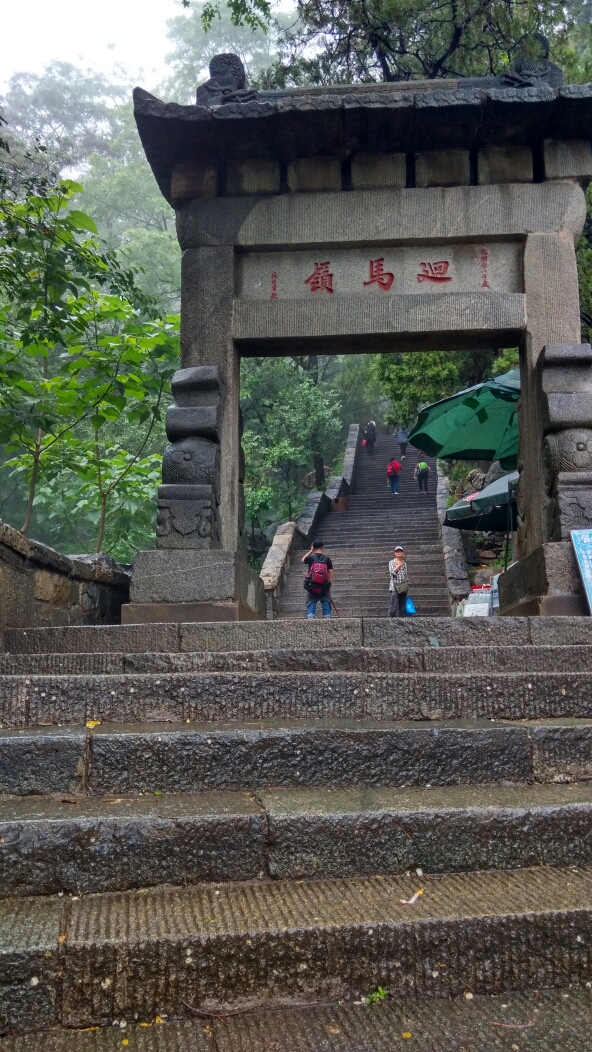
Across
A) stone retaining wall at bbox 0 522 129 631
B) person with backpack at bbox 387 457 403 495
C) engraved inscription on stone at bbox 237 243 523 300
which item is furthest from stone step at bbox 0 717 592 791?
person with backpack at bbox 387 457 403 495

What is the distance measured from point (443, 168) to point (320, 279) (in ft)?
4.41

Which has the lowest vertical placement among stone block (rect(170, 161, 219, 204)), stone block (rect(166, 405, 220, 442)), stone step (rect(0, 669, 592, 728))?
stone step (rect(0, 669, 592, 728))

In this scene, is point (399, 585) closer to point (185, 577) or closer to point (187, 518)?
point (187, 518)

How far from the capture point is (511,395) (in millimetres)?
9422

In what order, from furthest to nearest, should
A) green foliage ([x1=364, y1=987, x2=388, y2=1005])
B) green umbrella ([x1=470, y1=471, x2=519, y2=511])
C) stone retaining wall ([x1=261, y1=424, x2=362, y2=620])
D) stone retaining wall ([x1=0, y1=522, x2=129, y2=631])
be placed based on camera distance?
stone retaining wall ([x1=261, y1=424, x2=362, y2=620]) < green umbrella ([x1=470, y1=471, x2=519, y2=511]) < stone retaining wall ([x1=0, y1=522, x2=129, y2=631]) < green foliage ([x1=364, y1=987, x2=388, y2=1005])

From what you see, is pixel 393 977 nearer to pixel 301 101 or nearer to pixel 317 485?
pixel 301 101

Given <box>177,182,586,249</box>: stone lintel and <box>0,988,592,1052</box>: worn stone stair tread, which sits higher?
<box>177,182,586,249</box>: stone lintel

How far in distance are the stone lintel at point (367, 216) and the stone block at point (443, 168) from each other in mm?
94

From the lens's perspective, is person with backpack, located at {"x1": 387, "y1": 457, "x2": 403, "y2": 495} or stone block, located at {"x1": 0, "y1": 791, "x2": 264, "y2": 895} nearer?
stone block, located at {"x1": 0, "y1": 791, "x2": 264, "y2": 895}

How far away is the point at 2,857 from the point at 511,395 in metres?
8.29

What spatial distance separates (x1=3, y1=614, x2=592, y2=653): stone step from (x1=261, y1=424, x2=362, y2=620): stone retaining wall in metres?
5.85

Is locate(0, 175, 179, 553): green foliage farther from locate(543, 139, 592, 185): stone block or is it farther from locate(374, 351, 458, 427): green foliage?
locate(374, 351, 458, 427): green foliage

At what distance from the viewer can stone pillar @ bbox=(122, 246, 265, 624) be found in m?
5.53

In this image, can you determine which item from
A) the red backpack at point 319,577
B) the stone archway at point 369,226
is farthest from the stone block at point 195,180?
the red backpack at point 319,577
